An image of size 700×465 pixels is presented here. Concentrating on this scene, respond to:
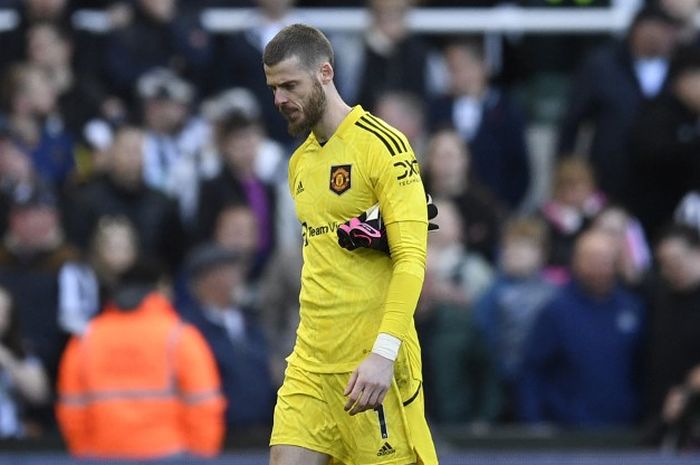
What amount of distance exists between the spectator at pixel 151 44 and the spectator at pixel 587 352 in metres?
4.12

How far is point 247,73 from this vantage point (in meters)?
13.9

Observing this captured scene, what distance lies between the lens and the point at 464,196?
12516 millimetres

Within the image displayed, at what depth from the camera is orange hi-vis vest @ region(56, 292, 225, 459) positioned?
400 inches

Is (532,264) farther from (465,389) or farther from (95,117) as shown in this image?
(95,117)

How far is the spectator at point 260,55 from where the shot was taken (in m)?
13.8

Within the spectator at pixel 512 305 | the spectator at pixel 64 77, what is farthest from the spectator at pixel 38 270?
the spectator at pixel 512 305

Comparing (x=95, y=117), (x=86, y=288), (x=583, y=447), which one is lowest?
(x=583, y=447)

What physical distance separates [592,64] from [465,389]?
3027 mm

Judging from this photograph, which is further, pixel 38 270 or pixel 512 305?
pixel 38 270

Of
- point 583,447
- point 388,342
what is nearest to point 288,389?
point 388,342

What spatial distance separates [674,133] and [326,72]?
648cm

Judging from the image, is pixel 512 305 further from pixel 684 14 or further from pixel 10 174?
pixel 10 174

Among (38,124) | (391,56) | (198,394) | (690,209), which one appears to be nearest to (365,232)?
(198,394)

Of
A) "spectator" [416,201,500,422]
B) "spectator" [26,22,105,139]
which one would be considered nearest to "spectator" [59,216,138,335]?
"spectator" [26,22,105,139]
